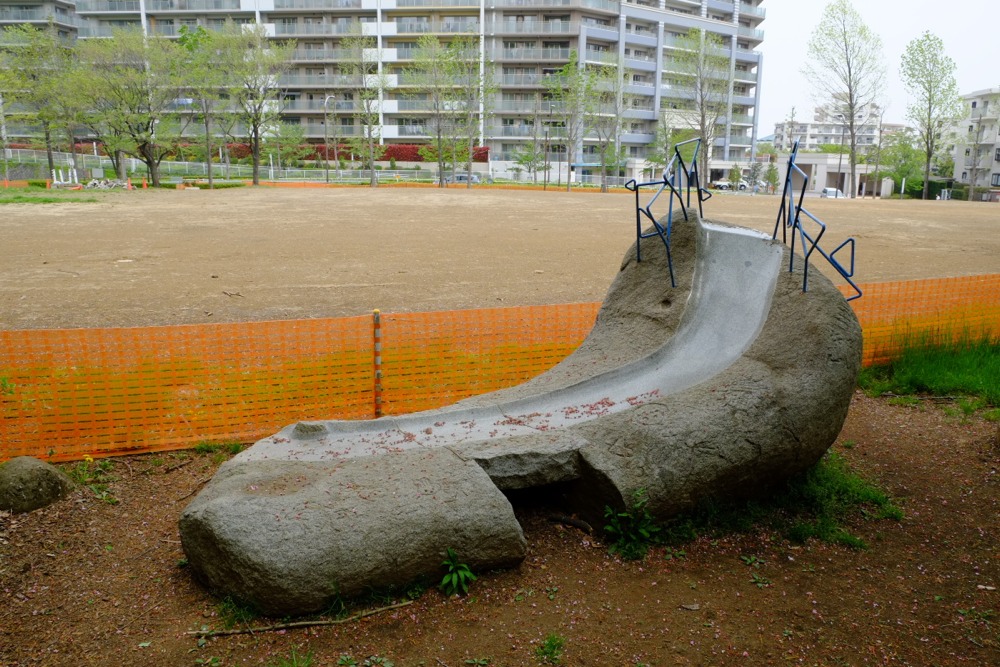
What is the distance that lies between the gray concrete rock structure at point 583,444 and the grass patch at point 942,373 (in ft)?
10.2

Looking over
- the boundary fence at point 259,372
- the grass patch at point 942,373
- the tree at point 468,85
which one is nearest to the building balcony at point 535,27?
the tree at point 468,85

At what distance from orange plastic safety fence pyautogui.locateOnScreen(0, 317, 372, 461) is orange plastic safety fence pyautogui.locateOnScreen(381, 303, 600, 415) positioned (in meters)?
0.38

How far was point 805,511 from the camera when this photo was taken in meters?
5.73

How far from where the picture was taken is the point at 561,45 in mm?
70125

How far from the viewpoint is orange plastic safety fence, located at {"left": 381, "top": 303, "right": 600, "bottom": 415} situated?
800 centimetres

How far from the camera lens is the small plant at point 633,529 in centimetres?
502

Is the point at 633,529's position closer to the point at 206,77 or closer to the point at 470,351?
the point at 470,351

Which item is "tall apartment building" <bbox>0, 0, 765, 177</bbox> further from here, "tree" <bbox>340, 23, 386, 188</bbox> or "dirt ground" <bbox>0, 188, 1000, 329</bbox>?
"dirt ground" <bbox>0, 188, 1000, 329</bbox>

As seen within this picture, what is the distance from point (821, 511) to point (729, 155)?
80779 millimetres

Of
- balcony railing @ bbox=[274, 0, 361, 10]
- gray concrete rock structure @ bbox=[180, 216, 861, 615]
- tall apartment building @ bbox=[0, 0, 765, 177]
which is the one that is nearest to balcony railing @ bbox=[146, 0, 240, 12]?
tall apartment building @ bbox=[0, 0, 765, 177]

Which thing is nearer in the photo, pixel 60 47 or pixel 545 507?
pixel 545 507

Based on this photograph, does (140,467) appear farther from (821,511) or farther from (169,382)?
(821,511)

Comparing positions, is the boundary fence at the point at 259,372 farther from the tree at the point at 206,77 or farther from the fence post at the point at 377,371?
the tree at the point at 206,77

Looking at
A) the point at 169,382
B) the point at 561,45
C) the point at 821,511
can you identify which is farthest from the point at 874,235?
the point at 561,45
